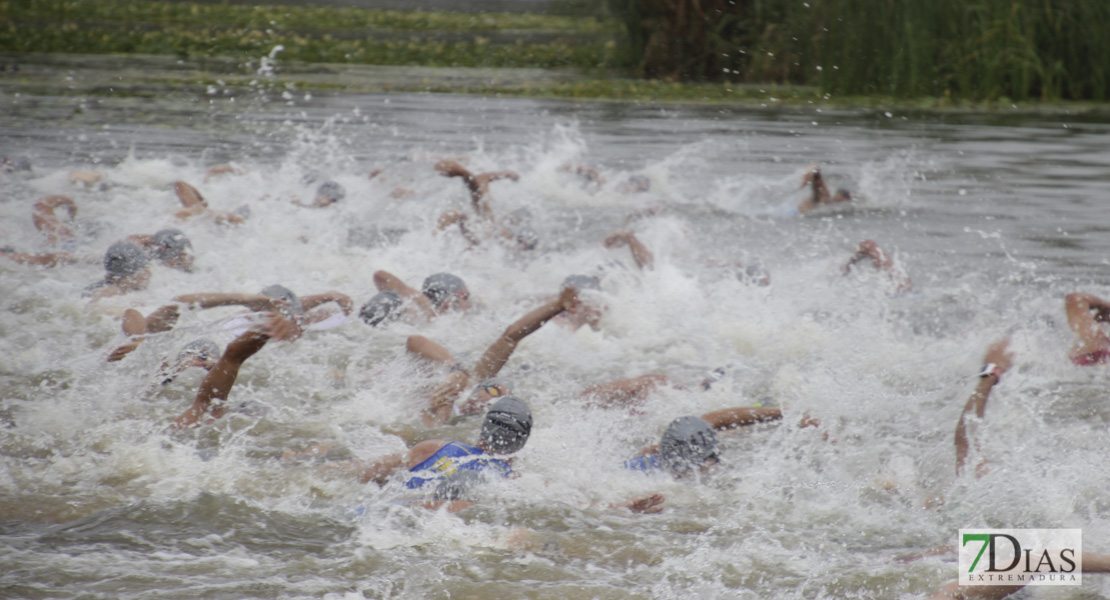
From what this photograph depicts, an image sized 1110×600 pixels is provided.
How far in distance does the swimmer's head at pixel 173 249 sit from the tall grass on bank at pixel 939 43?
467 inches

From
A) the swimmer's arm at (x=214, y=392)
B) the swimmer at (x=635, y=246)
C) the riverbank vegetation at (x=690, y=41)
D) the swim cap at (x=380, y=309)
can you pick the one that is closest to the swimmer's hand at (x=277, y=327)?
the swimmer's arm at (x=214, y=392)

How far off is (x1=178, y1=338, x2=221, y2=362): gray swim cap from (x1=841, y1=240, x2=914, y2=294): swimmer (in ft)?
14.6

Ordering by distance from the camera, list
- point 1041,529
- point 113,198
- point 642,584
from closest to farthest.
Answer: point 642,584 < point 1041,529 < point 113,198

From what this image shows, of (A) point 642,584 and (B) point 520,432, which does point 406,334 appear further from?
(A) point 642,584

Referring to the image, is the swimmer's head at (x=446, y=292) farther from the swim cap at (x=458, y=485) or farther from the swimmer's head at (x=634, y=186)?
the swimmer's head at (x=634, y=186)

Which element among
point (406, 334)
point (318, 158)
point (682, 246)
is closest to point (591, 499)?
point (406, 334)

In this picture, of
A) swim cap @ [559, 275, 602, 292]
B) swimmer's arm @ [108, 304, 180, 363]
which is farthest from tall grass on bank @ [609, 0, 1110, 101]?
swimmer's arm @ [108, 304, 180, 363]

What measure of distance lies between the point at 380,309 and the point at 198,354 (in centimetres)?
133

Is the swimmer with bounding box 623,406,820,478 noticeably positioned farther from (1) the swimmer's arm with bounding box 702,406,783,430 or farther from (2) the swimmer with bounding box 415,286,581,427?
(2) the swimmer with bounding box 415,286,581,427

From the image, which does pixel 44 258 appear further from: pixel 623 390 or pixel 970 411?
pixel 970 411

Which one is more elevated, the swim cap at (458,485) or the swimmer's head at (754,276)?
the swimmer's head at (754,276)

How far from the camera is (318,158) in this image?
12820 mm

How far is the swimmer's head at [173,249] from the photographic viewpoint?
705 cm

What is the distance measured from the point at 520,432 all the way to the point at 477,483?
299 mm
